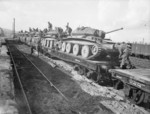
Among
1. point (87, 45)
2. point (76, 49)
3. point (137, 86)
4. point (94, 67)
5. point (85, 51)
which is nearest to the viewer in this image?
point (137, 86)

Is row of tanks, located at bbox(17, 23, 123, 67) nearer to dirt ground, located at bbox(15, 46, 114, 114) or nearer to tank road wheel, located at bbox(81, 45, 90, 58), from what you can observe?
tank road wheel, located at bbox(81, 45, 90, 58)

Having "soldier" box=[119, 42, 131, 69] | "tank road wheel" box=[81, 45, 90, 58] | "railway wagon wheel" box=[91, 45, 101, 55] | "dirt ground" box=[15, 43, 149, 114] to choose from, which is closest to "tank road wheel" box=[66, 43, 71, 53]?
"tank road wheel" box=[81, 45, 90, 58]

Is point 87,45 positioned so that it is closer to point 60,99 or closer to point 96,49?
point 96,49

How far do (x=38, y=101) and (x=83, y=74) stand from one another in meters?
5.19

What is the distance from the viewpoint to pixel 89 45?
10.9 meters

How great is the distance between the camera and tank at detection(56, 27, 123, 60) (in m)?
10.4

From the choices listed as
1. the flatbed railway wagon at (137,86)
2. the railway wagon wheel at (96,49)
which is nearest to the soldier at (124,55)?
the railway wagon wheel at (96,49)

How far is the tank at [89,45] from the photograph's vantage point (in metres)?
10.4

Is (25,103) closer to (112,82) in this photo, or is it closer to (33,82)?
(33,82)

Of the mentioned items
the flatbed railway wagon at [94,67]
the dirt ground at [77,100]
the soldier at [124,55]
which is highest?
the soldier at [124,55]

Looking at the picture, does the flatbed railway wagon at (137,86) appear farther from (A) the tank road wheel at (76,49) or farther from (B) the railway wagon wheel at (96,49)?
(A) the tank road wheel at (76,49)

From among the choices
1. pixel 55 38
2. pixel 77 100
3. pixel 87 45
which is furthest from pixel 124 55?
pixel 55 38

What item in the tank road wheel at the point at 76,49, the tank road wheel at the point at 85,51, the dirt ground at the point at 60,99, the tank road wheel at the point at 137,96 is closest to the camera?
the dirt ground at the point at 60,99

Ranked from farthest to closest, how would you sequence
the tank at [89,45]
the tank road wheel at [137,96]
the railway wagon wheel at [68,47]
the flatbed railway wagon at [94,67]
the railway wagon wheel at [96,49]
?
the railway wagon wheel at [68,47]
the tank at [89,45]
the railway wagon wheel at [96,49]
the flatbed railway wagon at [94,67]
the tank road wheel at [137,96]
